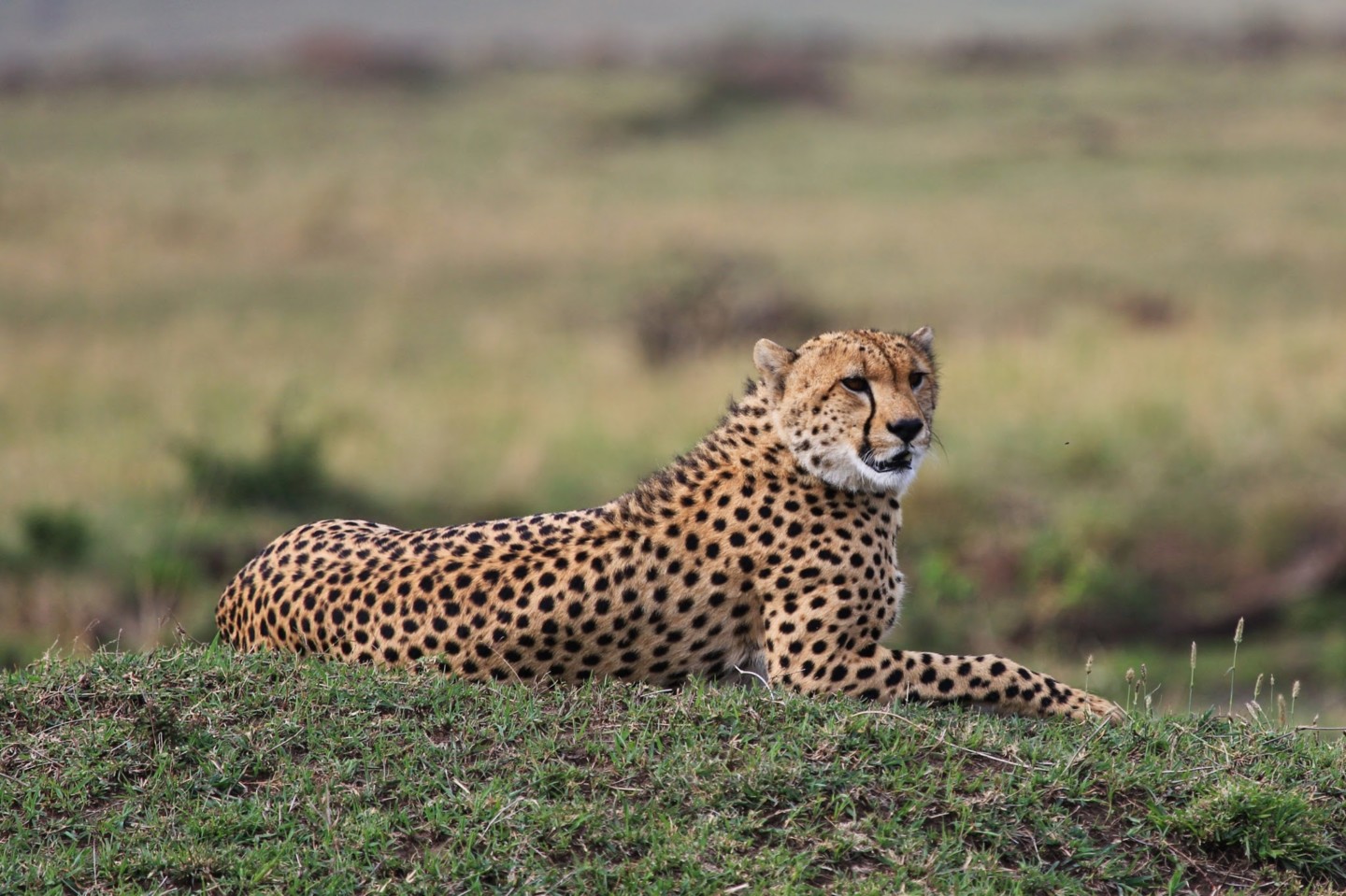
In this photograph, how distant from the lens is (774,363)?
16.5 ft

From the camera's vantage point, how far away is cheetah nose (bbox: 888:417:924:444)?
4688mm

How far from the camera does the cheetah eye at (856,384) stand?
482 cm

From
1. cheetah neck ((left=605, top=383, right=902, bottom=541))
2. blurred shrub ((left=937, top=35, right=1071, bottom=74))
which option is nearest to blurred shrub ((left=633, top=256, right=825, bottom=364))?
cheetah neck ((left=605, top=383, right=902, bottom=541))

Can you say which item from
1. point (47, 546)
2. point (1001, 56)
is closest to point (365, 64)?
point (1001, 56)

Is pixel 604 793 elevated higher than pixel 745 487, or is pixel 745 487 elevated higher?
pixel 745 487

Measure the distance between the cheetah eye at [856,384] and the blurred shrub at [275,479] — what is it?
6668 mm

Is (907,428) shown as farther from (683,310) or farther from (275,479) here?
(683,310)

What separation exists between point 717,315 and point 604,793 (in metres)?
12.6

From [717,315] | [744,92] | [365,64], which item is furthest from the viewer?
[365,64]

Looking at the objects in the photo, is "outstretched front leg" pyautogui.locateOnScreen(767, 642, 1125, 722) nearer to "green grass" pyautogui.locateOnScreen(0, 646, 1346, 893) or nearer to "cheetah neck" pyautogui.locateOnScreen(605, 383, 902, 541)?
"green grass" pyautogui.locateOnScreen(0, 646, 1346, 893)

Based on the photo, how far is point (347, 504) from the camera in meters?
11.1

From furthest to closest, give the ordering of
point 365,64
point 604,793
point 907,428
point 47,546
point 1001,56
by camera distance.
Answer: point 1001,56, point 365,64, point 47,546, point 907,428, point 604,793

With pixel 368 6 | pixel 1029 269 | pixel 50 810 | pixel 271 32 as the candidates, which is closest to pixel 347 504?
pixel 50 810

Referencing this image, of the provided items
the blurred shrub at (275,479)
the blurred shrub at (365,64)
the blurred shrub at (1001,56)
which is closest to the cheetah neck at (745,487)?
the blurred shrub at (275,479)
